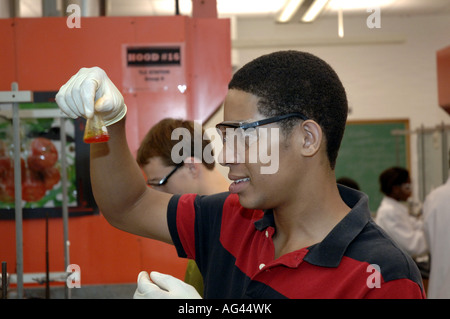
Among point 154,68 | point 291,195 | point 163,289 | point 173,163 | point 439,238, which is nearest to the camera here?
point 163,289

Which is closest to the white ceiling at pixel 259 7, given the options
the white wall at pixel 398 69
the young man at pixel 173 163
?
the white wall at pixel 398 69

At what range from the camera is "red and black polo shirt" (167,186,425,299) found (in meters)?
0.72

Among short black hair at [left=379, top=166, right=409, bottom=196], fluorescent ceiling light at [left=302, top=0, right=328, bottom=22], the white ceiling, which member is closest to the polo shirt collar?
fluorescent ceiling light at [left=302, top=0, right=328, bottom=22]

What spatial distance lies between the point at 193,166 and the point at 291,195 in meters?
0.62

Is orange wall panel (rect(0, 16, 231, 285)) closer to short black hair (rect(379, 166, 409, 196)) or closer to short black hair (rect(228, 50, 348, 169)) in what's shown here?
short black hair (rect(228, 50, 348, 169))

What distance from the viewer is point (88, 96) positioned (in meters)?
0.73

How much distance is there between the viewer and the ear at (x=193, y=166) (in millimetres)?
1416

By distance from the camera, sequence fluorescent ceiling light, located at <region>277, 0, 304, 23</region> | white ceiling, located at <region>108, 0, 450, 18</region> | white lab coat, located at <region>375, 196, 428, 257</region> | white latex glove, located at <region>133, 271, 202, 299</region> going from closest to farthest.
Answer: white latex glove, located at <region>133, 271, 202, 299</region> → fluorescent ceiling light, located at <region>277, 0, 304, 23</region> → white lab coat, located at <region>375, 196, 428, 257</region> → white ceiling, located at <region>108, 0, 450, 18</region>

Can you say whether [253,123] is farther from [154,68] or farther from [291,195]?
[154,68]

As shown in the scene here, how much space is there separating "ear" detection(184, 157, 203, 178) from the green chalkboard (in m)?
4.03

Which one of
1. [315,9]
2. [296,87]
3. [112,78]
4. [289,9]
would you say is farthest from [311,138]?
[289,9]

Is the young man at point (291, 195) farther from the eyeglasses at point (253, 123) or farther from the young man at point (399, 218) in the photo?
the young man at point (399, 218)
